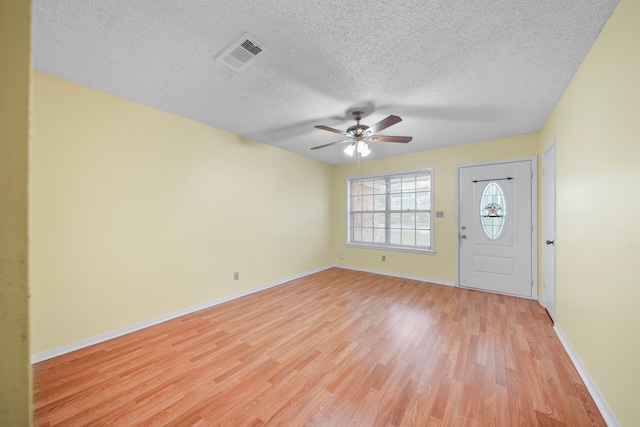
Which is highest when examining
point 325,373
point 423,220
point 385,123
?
point 385,123

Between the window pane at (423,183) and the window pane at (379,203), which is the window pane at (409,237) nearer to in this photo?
the window pane at (379,203)

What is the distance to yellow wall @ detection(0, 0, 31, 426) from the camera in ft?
1.64

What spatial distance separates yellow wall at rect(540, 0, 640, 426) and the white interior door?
54 centimetres

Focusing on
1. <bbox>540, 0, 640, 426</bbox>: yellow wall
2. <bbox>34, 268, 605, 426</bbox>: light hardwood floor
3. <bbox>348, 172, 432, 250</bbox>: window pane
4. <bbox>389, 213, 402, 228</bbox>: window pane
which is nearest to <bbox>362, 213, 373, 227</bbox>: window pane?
<bbox>348, 172, 432, 250</bbox>: window pane

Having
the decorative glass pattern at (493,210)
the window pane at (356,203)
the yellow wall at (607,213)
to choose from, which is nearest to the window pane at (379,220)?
the window pane at (356,203)

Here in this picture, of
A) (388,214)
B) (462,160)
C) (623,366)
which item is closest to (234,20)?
(623,366)

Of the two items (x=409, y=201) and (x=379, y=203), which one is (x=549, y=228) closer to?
(x=409, y=201)

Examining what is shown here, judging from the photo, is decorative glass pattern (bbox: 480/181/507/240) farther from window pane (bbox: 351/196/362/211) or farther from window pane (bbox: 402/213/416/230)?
window pane (bbox: 351/196/362/211)

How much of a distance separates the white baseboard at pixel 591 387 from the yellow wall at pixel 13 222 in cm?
269

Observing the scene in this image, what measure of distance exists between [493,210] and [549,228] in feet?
2.98

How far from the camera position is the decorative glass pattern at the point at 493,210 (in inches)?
147

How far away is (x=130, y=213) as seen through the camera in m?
2.62

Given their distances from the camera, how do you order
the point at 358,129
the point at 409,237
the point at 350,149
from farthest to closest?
1. the point at 409,237
2. the point at 350,149
3. the point at 358,129

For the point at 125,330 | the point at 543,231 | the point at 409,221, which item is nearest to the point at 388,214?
the point at 409,221
